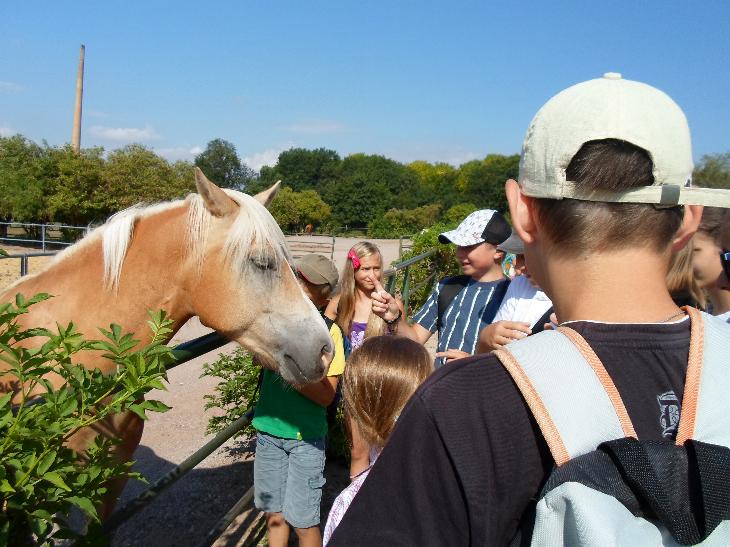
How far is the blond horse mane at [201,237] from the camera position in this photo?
2227 mm

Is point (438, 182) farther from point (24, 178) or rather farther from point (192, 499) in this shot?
point (192, 499)

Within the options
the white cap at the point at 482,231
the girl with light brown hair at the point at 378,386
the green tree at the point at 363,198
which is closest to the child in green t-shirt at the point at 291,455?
the girl with light brown hair at the point at 378,386

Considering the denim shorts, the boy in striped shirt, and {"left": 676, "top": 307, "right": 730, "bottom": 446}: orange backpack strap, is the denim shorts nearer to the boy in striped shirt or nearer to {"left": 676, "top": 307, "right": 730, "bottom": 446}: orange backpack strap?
the boy in striped shirt

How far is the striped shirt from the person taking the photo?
321 cm

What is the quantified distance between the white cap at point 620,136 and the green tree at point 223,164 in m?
67.6

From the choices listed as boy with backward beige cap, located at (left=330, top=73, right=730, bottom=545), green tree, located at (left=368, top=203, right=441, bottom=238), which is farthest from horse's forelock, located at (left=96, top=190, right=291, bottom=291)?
green tree, located at (left=368, top=203, right=441, bottom=238)

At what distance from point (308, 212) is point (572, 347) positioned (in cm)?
5267

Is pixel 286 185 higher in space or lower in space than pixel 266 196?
higher

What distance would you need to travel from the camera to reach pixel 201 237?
233cm

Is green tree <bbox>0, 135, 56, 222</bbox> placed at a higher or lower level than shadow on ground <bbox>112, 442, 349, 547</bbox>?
higher

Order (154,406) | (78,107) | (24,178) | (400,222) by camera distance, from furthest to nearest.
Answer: (400,222) → (78,107) → (24,178) → (154,406)

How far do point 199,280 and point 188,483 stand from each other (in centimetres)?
251

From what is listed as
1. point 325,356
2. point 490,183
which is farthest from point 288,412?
point 490,183

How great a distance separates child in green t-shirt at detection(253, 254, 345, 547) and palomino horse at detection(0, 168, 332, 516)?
307 millimetres
